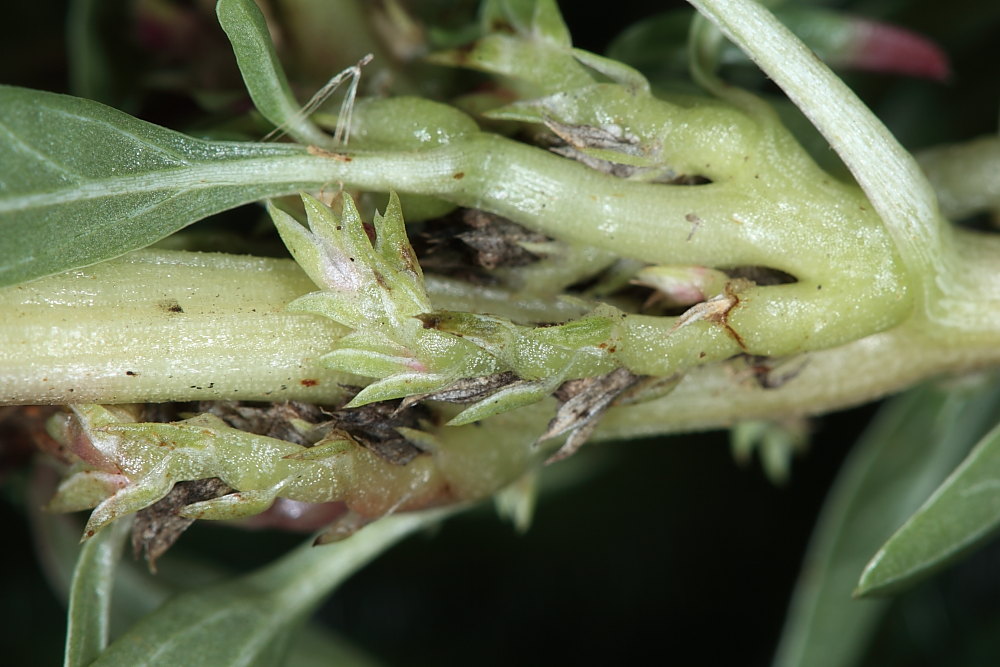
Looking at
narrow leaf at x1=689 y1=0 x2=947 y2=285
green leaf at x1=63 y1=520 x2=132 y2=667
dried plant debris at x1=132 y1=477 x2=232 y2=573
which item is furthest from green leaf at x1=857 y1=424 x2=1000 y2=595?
green leaf at x1=63 y1=520 x2=132 y2=667

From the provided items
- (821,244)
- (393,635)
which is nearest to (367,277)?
(821,244)

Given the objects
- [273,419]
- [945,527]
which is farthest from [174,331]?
[945,527]

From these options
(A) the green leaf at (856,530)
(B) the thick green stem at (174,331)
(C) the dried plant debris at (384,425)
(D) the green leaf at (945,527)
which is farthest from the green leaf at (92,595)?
(A) the green leaf at (856,530)

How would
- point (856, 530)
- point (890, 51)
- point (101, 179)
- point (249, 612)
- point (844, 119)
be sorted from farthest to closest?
point (856, 530) < point (890, 51) < point (249, 612) < point (844, 119) < point (101, 179)

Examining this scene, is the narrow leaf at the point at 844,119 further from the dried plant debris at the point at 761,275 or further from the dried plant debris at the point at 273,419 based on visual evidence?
the dried plant debris at the point at 273,419

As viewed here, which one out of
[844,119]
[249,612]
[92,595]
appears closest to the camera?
[844,119]

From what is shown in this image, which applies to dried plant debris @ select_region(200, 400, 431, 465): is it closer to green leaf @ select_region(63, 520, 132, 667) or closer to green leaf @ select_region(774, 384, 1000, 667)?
green leaf @ select_region(63, 520, 132, 667)

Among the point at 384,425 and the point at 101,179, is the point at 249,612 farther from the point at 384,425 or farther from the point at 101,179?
the point at 101,179
